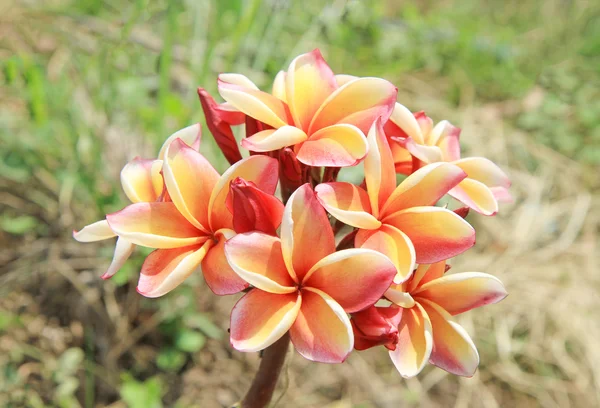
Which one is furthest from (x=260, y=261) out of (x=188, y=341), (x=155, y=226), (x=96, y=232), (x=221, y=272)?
(x=188, y=341)

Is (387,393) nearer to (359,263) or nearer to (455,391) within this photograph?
(455,391)

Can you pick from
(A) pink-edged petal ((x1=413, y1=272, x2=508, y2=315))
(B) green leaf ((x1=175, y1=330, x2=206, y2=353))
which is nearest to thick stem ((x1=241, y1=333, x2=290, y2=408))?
(A) pink-edged petal ((x1=413, y1=272, x2=508, y2=315))

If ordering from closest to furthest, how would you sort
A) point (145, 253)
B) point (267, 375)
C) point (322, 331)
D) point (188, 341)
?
point (322, 331), point (267, 375), point (145, 253), point (188, 341)

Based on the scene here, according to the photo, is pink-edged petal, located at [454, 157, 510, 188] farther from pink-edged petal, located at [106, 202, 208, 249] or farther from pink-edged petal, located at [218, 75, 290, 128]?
pink-edged petal, located at [106, 202, 208, 249]

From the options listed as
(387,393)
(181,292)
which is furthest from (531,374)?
(181,292)

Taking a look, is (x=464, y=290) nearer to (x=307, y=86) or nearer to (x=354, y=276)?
(x=354, y=276)

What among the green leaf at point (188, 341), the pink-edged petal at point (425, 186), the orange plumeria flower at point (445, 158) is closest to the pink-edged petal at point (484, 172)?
the orange plumeria flower at point (445, 158)
